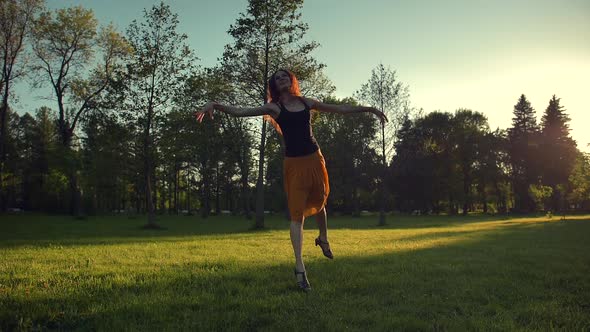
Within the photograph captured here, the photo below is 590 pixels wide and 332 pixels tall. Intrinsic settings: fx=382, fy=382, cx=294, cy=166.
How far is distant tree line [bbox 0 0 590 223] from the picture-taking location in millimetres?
26469

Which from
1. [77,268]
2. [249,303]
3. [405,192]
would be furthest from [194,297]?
[405,192]

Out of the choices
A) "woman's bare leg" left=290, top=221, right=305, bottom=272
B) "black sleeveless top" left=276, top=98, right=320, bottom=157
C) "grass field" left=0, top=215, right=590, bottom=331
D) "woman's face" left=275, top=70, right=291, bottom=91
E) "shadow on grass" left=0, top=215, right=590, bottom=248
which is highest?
"woman's face" left=275, top=70, right=291, bottom=91

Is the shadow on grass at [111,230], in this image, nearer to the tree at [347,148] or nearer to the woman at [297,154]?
the woman at [297,154]

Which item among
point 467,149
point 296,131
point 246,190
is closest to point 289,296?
point 296,131

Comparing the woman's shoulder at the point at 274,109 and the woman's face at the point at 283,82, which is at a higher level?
the woman's face at the point at 283,82

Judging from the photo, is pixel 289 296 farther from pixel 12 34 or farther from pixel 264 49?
pixel 12 34

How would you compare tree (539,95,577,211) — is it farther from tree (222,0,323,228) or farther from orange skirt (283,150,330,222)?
orange skirt (283,150,330,222)

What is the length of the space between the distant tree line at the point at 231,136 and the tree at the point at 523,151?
0.18m

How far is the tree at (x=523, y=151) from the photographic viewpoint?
6266 centimetres

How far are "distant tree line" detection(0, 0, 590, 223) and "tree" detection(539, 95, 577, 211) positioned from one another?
0.64 ft

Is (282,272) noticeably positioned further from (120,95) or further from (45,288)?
(120,95)

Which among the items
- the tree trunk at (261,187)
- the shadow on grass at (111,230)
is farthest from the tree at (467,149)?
the tree trunk at (261,187)

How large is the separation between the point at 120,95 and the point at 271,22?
37.5 feet

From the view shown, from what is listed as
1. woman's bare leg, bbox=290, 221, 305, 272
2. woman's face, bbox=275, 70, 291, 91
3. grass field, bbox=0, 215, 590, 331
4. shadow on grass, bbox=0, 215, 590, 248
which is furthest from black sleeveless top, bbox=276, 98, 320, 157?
shadow on grass, bbox=0, 215, 590, 248
